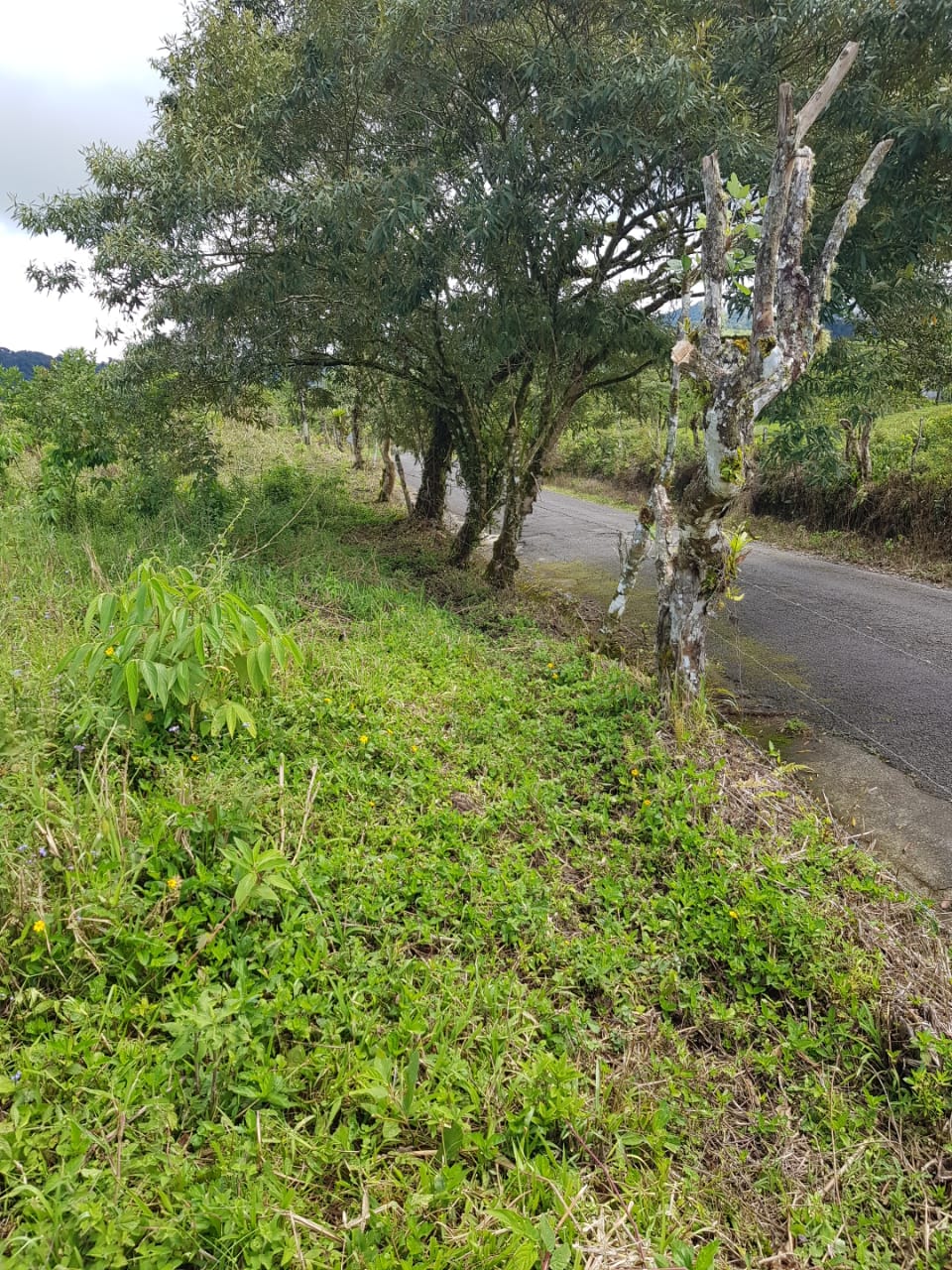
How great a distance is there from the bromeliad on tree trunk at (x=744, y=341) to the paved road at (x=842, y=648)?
4.85 feet

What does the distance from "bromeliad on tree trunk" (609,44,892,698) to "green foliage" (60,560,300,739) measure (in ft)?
7.68

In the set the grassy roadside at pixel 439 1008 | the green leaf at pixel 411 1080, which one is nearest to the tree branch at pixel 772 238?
the grassy roadside at pixel 439 1008

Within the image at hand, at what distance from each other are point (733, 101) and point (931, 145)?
1264mm

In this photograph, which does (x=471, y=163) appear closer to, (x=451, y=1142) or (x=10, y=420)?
(x=451, y=1142)

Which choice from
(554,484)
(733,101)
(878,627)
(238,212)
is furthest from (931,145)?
(554,484)

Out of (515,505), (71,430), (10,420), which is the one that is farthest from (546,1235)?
(10,420)

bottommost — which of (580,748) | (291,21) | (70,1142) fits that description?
(70,1142)

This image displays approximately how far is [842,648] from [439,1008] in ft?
16.5

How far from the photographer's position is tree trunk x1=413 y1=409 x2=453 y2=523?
9.62 meters

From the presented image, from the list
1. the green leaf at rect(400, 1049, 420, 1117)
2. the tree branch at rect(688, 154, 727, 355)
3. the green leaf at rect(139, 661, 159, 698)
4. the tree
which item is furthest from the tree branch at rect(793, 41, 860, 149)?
the green leaf at rect(400, 1049, 420, 1117)

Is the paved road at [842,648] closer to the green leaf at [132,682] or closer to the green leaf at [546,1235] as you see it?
the green leaf at [546,1235]

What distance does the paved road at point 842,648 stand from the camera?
14.0ft

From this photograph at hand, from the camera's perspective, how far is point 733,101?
4.37 meters

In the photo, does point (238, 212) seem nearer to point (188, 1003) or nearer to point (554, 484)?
point (188, 1003)
